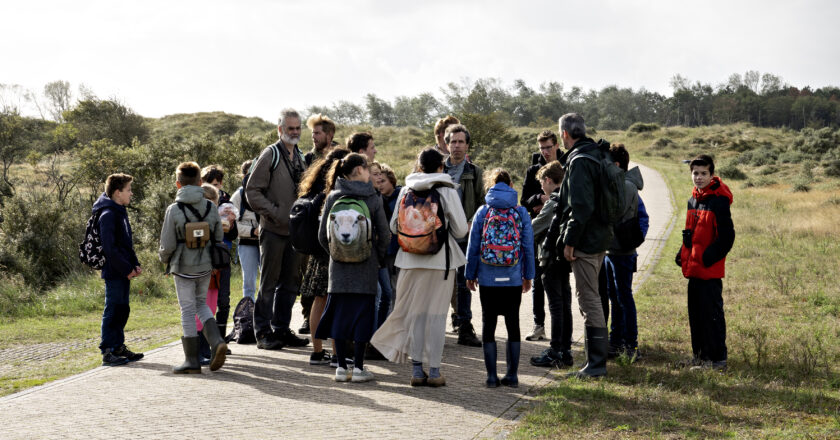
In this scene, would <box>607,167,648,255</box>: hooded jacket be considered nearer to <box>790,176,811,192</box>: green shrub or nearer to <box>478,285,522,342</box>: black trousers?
<box>478,285,522,342</box>: black trousers

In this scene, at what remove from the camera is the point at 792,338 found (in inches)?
314

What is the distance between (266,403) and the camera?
5.70 metres

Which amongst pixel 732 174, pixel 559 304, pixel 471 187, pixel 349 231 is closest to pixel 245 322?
pixel 349 231

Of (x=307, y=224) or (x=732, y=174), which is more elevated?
(x=732, y=174)

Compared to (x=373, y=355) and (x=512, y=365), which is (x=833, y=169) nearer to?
(x=373, y=355)

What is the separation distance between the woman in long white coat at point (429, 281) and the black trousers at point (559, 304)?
1236mm

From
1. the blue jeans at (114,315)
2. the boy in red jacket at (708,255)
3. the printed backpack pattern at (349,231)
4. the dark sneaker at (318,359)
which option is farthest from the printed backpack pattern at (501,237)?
the blue jeans at (114,315)

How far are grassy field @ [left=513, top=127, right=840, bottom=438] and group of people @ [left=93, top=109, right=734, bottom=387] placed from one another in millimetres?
431

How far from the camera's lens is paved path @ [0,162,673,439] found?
5.04 meters

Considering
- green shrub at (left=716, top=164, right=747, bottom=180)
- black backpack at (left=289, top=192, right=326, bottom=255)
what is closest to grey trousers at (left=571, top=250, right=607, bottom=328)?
black backpack at (left=289, top=192, right=326, bottom=255)

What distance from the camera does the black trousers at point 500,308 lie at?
20.1 ft

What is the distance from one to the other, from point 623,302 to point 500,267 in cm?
179

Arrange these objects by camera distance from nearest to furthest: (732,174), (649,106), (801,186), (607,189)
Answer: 1. (607,189)
2. (801,186)
3. (732,174)
4. (649,106)

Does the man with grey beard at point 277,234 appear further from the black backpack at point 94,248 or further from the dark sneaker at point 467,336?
the dark sneaker at point 467,336
